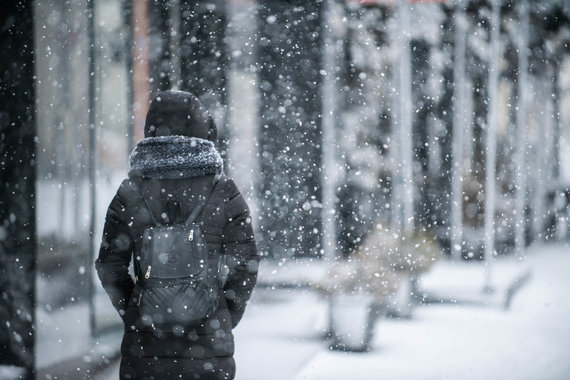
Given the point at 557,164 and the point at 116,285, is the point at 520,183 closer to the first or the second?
the point at 557,164

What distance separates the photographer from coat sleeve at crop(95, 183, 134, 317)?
2234 mm

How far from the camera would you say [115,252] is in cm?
226

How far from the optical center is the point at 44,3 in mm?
3842

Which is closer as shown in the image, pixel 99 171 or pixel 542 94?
pixel 99 171

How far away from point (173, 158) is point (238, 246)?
385mm

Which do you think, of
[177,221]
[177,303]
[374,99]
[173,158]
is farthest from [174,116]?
[374,99]

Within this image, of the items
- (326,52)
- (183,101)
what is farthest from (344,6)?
(183,101)

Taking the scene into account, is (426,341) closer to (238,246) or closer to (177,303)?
(238,246)

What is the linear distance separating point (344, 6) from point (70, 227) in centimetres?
419

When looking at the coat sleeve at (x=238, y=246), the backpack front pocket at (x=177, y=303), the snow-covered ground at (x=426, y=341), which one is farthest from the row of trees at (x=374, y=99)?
the backpack front pocket at (x=177, y=303)

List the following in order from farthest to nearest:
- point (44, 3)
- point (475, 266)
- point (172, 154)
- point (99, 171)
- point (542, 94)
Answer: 1. point (542, 94)
2. point (475, 266)
3. point (99, 171)
4. point (44, 3)
5. point (172, 154)

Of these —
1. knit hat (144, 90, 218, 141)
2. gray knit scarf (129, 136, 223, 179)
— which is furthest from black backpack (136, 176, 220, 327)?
knit hat (144, 90, 218, 141)

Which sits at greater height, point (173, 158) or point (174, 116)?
point (174, 116)

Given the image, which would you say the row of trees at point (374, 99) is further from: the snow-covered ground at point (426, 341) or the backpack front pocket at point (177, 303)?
the backpack front pocket at point (177, 303)
